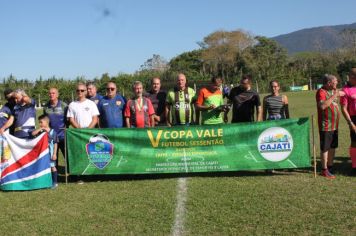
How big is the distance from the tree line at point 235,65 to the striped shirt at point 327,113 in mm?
39279

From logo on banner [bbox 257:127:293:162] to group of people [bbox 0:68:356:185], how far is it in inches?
18.1

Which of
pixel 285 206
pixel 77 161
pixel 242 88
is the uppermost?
pixel 242 88

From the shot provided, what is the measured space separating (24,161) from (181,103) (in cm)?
317

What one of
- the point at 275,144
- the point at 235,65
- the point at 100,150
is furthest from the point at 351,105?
the point at 235,65

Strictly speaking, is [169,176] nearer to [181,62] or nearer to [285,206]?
Result: [285,206]

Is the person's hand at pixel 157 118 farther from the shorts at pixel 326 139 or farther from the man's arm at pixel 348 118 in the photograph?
the man's arm at pixel 348 118

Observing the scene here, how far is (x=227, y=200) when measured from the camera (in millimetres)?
6430

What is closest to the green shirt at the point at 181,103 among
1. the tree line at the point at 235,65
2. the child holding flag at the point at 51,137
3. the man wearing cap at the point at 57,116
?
the man wearing cap at the point at 57,116

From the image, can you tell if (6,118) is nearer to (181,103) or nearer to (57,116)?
(57,116)

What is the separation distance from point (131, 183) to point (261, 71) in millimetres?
71707

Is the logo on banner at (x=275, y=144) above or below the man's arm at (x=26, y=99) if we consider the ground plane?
below

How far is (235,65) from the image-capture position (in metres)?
91.4

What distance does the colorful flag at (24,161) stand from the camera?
777 cm

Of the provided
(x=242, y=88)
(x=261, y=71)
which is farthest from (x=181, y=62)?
(x=242, y=88)
